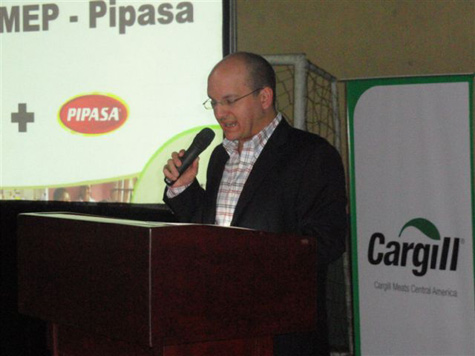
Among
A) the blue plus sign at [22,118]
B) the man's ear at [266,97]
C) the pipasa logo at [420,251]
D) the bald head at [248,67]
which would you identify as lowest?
the pipasa logo at [420,251]

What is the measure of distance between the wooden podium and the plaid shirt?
20.0 inches

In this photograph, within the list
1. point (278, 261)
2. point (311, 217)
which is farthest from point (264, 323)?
point (311, 217)

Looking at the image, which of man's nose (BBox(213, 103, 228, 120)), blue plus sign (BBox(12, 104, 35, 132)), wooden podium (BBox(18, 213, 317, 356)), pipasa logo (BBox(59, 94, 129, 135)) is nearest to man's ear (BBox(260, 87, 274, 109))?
man's nose (BBox(213, 103, 228, 120))

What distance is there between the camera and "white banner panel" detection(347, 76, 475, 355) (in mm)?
3605

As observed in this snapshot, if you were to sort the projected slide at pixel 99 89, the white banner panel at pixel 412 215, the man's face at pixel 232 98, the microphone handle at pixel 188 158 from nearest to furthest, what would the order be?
the microphone handle at pixel 188 158, the man's face at pixel 232 98, the projected slide at pixel 99 89, the white banner panel at pixel 412 215

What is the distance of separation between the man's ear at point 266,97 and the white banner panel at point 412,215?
1813mm

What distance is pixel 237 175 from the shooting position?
2.02 meters

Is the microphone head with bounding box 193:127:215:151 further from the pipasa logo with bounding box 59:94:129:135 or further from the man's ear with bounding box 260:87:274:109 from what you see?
the pipasa logo with bounding box 59:94:129:135

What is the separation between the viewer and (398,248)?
3.71 m

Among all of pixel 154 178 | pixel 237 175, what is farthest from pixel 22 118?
pixel 237 175

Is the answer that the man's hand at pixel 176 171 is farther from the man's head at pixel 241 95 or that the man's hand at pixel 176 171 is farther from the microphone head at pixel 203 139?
the man's head at pixel 241 95

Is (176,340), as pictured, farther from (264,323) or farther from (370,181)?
(370,181)

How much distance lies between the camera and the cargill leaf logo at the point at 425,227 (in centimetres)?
363

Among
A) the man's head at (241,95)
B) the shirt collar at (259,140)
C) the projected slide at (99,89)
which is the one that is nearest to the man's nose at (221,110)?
the man's head at (241,95)
